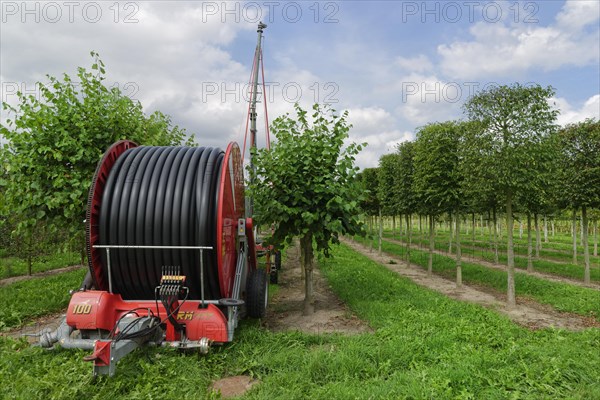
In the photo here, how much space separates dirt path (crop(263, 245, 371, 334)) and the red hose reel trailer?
7.31 ft

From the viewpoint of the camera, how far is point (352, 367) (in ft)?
16.9

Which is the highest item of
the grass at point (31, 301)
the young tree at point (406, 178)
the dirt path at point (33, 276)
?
the young tree at point (406, 178)

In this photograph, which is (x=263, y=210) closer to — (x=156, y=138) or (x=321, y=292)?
(x=156, y=138)

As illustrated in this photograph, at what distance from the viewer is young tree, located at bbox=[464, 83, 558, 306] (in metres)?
9.83

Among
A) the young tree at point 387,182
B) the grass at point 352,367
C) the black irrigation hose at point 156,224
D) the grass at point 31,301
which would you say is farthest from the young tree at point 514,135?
the grass at point 31,301

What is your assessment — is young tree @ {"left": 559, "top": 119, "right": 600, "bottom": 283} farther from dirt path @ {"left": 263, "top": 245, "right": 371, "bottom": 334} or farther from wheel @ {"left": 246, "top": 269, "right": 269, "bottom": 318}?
wheel @ {"left": 246, "top": 269, "right": 269, "bottom": 318}

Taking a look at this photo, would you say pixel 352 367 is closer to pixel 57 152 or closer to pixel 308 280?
pixel 308 280

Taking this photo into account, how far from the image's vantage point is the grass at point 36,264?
16.2 meters

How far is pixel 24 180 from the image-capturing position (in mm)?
7543

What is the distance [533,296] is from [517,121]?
20.5 feet

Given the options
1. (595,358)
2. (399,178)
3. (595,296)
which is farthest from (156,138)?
(595,296)

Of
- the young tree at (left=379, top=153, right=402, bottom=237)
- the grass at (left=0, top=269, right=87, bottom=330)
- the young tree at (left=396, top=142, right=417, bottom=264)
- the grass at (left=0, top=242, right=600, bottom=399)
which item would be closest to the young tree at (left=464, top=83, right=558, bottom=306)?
the grass at (left=0, top=242, right=600, bottom=399)

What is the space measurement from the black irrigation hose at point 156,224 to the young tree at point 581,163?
13754 mm

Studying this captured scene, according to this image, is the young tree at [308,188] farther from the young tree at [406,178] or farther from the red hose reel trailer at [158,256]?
the young tree at [406,178]
